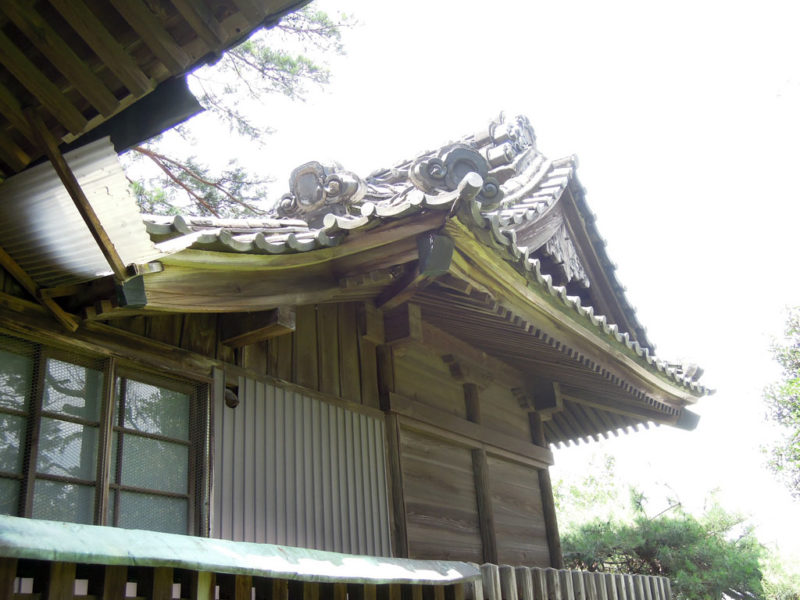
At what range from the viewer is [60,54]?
2703 mm

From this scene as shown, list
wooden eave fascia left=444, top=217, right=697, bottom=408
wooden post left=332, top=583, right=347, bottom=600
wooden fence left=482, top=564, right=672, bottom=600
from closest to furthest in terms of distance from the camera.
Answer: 1. wooden post left=332, top=583, right=347, bottom=600
2. wooden fence left=482, top=564, right=672, bottom=600
3. wooden eave fascia left=444, top=217, right=697, bottom=408

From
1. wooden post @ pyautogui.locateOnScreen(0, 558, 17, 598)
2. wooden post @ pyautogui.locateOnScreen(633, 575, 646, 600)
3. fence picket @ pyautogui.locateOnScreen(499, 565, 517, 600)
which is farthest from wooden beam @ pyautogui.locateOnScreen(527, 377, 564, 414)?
wooden post @ pyautogui.locateOnScreen(0, 558, 17, 598)

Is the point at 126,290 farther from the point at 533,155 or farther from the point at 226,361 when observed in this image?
the point at 533,155

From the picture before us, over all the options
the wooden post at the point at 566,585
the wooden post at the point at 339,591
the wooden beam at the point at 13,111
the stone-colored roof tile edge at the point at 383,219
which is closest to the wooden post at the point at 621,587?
the wooden post at the point at 566,585

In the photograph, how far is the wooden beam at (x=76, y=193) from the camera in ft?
9.54

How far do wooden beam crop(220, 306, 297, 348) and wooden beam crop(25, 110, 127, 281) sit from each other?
1.31 m

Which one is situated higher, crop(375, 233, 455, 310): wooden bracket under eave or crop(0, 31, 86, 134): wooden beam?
crop(375, 233, 455, 310): wooden bracket under eave

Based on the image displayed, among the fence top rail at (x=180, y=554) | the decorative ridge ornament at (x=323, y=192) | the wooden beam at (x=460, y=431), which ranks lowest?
the fence top rail at (x=180, y=554)

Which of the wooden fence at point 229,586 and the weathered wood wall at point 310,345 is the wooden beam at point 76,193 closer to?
the weathered wood wall at point 310,345

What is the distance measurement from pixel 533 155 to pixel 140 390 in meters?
6.44

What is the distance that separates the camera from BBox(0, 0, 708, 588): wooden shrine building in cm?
307

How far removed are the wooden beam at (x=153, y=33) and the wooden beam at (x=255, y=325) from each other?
1888 millimetres

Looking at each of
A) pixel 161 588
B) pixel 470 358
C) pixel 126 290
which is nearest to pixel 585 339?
pixel 470 358

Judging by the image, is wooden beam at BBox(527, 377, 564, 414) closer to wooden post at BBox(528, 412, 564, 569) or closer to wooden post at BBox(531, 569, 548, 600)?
wooden post at BBox(528, 412, 564, 569)
